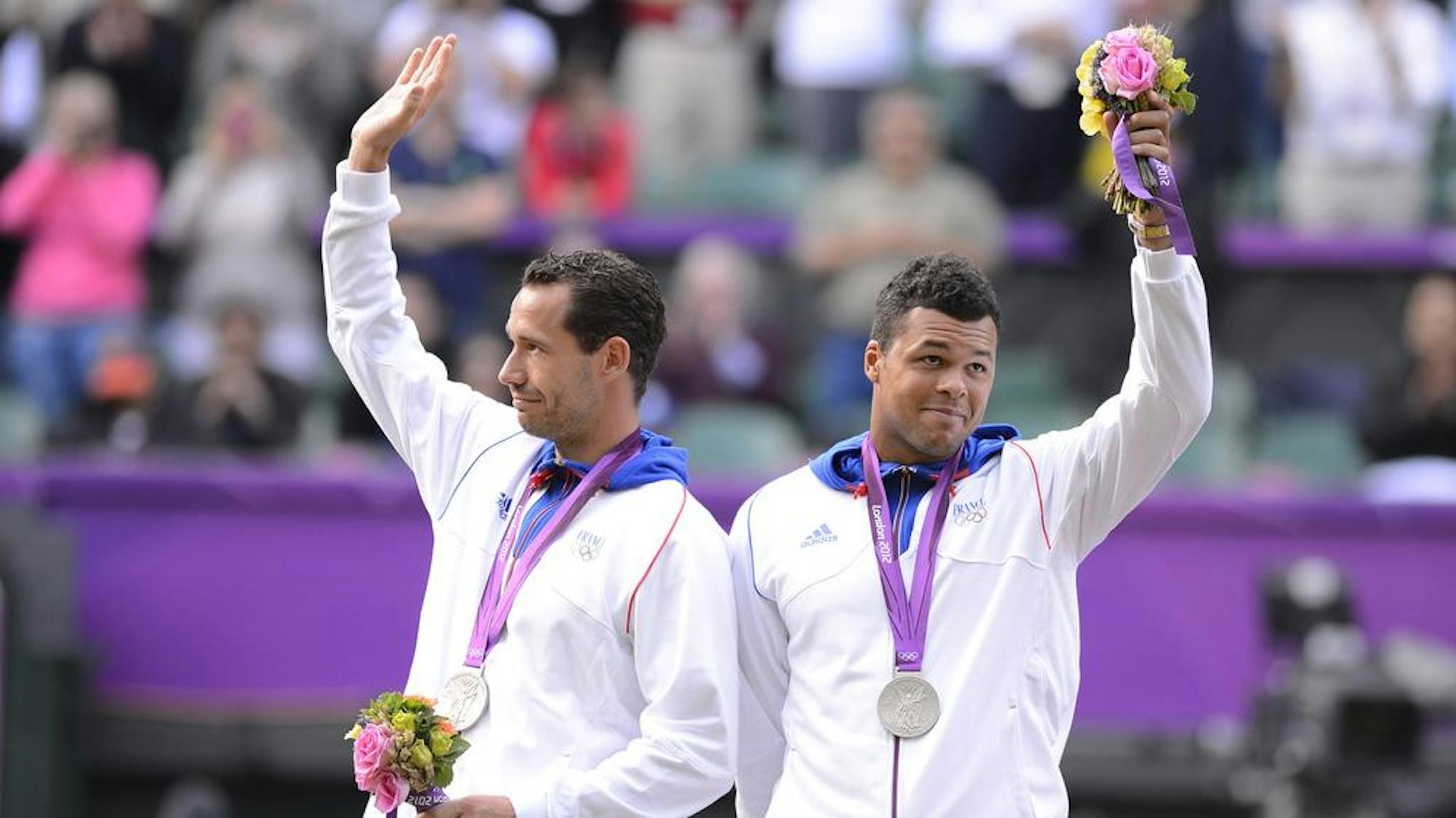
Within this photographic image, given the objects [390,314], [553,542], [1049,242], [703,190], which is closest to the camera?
[553,542]

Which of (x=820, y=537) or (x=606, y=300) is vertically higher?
(x=606, y=300)

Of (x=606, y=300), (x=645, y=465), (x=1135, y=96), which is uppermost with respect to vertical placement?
(x=1135, y=96)

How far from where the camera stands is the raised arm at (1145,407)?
5.68 metres

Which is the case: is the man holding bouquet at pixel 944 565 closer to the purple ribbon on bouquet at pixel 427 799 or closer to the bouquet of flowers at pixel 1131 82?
the bouquet of flowers at pixel 1131 82

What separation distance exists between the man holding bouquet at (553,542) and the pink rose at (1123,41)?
1.22 metres

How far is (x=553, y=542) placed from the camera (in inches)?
234

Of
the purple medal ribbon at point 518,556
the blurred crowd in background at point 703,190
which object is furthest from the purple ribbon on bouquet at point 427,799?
the blurred crowd in background at point 703,190

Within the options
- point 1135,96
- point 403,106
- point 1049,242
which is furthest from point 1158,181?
point 1049,242

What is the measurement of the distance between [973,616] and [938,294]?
744mm

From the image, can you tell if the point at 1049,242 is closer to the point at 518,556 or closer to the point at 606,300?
the point at 606,300

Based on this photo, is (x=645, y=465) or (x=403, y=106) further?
(x=403, y=106)

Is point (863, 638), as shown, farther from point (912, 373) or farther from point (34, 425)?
point (34, 425)

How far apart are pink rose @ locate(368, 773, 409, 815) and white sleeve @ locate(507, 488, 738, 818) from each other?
9.9 inches

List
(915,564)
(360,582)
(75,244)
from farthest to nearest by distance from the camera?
(75,244)
(360,582)
(915,564)
